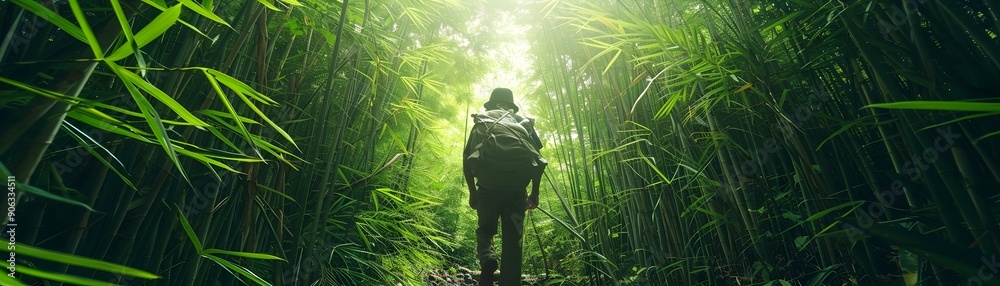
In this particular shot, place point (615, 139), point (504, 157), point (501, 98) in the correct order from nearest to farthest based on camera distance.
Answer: point (615, 139)
point (504, 157)
point (501, 98)

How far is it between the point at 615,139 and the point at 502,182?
649mm

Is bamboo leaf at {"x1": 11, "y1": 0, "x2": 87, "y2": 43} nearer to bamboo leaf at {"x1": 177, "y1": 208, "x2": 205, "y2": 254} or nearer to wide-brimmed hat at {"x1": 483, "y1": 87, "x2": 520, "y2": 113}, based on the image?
bamboo leaf at {"x1": 177, "y1": 208, "x2": 205, "y2": 254}

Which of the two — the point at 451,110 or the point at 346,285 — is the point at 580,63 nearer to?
the point at 346,285

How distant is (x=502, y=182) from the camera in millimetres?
1994

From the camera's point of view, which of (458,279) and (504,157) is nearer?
(504,157)

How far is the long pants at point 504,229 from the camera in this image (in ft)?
6.58

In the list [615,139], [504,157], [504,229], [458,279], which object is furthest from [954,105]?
[458,279]

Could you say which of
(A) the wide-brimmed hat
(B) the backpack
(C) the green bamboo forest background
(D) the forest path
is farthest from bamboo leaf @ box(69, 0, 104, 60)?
(D) the forest path

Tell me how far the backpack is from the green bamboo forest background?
0.41m

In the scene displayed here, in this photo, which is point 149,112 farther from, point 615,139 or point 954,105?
point 615,139

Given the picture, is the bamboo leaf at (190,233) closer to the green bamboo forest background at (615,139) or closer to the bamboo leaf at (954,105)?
the green bamboo forest background at (615,139)

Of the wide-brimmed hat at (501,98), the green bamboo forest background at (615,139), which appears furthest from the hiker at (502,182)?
the green bamboo forest background at (615,139)

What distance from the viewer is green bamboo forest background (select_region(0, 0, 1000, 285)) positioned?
475 mm

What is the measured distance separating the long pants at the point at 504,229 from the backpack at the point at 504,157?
0.25ft
